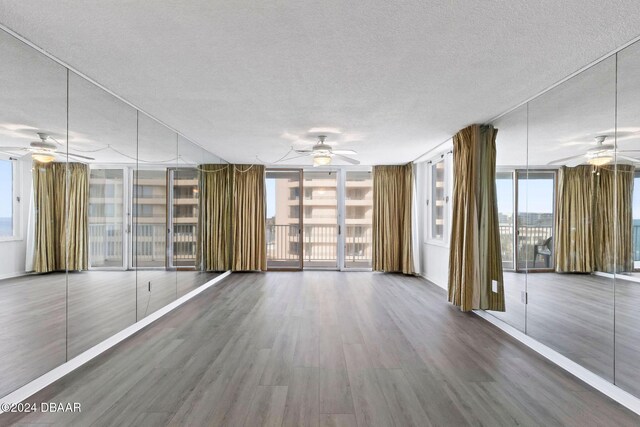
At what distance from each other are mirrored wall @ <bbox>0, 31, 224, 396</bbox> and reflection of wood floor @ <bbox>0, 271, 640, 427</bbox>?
34cm

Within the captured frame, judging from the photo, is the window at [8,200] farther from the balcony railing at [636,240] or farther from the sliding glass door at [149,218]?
the balcony railing at [636,240]

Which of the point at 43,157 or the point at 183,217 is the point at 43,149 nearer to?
the point at 43,157

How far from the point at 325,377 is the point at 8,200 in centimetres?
254

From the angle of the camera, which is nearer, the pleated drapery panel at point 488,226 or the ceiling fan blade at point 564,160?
the ceiling fan blade at point 564,160

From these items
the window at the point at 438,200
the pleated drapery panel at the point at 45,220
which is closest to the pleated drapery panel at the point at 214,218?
the pleated drapery panel at the point at 45,220

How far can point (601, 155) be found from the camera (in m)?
2.44

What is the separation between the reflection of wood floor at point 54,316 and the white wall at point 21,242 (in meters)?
0.08

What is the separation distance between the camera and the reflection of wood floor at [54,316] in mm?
2229

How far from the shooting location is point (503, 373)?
260 cm

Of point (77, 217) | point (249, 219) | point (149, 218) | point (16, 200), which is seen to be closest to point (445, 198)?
point (249, 219)

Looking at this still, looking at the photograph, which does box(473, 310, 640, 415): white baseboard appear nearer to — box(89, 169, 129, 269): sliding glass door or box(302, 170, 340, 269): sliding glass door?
box(89, 169, 129, 269): sliding glass door

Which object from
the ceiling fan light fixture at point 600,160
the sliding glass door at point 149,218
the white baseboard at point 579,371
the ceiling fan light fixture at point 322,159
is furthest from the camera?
the ceiling fan light fixture at point 322,159

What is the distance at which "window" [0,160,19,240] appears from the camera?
Answer: 223 centimetres

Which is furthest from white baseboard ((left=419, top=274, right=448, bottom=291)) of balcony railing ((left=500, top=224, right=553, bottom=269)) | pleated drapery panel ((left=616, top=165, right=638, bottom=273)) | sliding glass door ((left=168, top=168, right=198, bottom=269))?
sliding glass door ((left=168, top=168, right=198, bottom=269))
